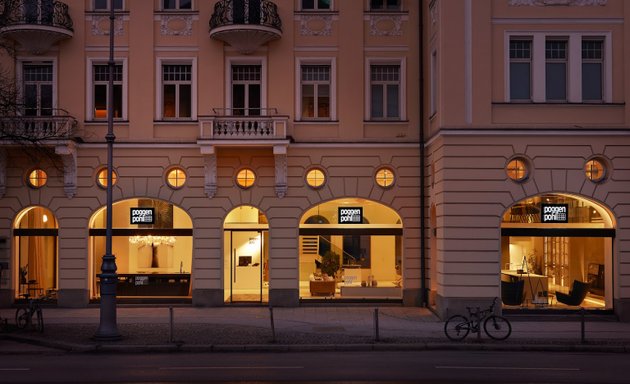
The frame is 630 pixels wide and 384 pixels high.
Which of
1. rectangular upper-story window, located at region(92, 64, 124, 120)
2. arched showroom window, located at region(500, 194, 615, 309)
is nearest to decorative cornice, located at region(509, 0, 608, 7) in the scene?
arched showroom window, located at region(500, 194, 615, 309)

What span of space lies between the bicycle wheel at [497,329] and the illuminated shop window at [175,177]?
11.5 meters

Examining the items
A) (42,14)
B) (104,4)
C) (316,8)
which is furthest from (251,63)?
(42,14)

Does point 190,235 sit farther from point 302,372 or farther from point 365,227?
point 302,372

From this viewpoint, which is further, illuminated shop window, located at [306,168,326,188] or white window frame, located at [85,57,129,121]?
white window frame, located at [85,57,129,121]

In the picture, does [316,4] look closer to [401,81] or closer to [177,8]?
[401,81]

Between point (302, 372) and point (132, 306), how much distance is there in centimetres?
1359

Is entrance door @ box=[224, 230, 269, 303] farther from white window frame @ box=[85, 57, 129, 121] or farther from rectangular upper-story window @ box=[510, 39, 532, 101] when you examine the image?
rectangular upper-story window @ box=[510, 39, 532, 101]

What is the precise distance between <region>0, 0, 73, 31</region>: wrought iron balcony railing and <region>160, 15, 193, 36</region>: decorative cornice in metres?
3.12

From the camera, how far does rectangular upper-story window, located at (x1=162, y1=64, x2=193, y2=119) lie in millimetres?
26891

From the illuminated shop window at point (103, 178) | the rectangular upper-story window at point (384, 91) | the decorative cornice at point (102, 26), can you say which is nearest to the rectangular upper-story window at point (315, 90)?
the rectangular upper-story window at point (384, 91)

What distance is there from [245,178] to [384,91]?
567cm

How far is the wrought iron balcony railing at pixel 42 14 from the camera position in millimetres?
25656

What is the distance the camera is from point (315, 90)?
88.2ft

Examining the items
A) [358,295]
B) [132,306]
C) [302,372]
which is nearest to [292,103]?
[358,295]
